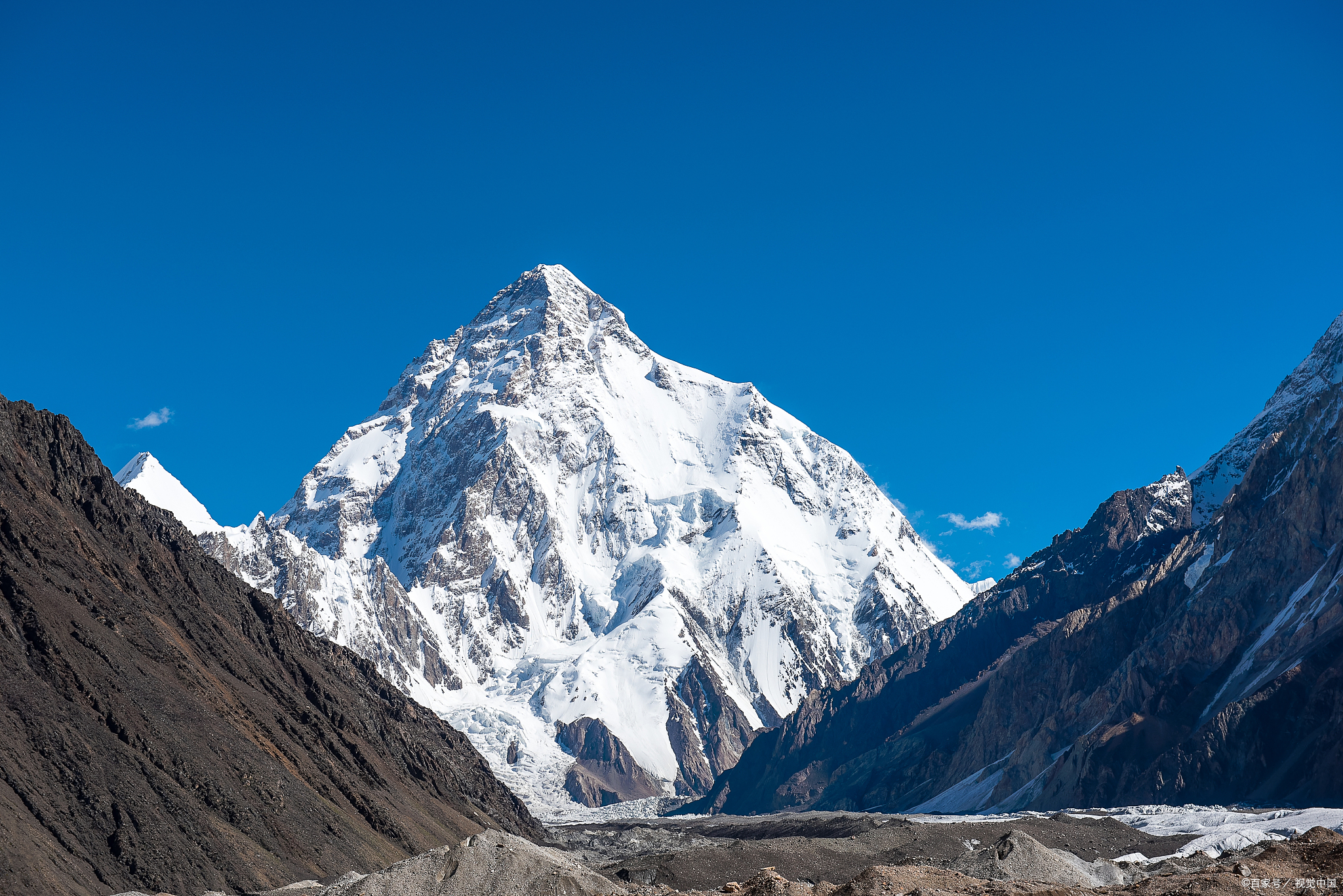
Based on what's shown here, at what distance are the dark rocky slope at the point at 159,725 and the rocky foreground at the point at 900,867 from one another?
7.89 meters

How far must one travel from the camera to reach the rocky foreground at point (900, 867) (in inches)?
2092

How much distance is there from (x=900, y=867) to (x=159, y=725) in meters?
56.5

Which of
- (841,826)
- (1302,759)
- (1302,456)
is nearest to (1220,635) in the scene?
(1302,456)

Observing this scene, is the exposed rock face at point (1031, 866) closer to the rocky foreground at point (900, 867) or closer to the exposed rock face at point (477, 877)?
the rocky foreground at point (900, 867)

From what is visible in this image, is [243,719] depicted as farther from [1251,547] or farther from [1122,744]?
[1251,547]

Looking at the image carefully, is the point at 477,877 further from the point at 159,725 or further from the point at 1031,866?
the point at 159,725

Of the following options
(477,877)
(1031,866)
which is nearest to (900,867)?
(1031,866)

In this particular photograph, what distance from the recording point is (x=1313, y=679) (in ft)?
454

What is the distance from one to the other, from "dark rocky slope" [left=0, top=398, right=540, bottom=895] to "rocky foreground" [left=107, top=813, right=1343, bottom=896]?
7.89 m

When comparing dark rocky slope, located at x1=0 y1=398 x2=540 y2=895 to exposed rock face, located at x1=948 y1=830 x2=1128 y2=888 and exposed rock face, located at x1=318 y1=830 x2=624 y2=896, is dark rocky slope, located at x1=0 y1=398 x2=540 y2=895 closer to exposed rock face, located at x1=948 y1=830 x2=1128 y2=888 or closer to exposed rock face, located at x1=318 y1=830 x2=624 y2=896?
→ exposed rock face, located at x1=318 y1=830 x2=624 y2=896

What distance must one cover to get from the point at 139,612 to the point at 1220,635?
134 meters

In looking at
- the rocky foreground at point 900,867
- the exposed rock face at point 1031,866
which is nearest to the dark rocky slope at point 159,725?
the rocky foreground at point 900,867

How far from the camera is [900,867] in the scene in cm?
6231

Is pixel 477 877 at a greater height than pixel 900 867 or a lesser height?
greater
